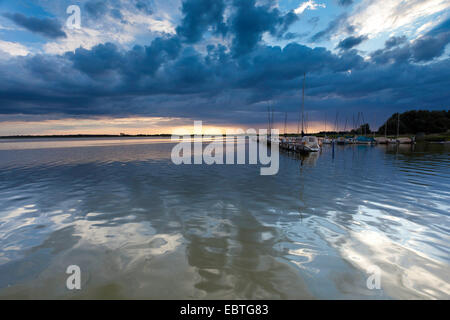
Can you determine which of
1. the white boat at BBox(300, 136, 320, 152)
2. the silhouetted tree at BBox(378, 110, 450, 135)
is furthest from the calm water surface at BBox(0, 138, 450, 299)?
the silhouetted tree at BBox(378, 110, 450, 135)

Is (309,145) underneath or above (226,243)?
above

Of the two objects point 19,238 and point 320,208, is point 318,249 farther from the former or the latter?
point 19,238

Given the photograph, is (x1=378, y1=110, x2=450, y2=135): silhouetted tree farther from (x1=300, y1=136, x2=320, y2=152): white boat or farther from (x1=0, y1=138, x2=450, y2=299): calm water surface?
(x1=0, y1=138, x2=450, y2=299): calm water surface

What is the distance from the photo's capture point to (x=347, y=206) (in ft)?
33.6

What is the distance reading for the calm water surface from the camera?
4.78 m

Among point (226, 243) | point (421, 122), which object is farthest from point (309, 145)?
point (421, 122)

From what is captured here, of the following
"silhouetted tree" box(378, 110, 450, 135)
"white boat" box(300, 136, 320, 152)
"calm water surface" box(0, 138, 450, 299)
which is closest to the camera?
"calm water surface" box(0, 138, 450, 299)

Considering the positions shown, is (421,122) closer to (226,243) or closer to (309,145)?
(309,145)

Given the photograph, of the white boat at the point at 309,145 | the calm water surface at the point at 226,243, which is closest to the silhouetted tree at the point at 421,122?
the white boat at the point at 309,145

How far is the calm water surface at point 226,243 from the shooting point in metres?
4.78

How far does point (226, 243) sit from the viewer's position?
6.75m

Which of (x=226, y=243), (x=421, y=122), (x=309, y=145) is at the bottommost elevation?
(x=226, y=243)

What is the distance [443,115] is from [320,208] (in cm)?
16348
